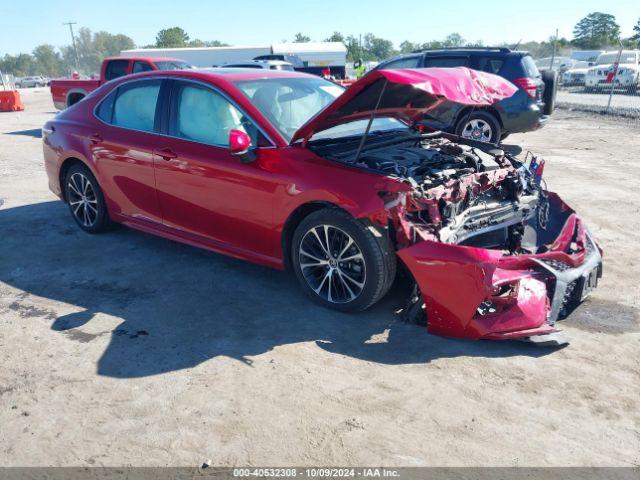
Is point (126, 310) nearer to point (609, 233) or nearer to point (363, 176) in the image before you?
point (363, 176)

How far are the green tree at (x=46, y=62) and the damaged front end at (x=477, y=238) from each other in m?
134

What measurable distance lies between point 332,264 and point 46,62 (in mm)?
146500

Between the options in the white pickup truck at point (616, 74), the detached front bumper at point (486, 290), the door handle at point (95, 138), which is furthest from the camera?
the white pickup truck at point (616, 74)

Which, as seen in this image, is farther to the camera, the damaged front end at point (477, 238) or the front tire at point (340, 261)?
the front tire at point (340, 261)

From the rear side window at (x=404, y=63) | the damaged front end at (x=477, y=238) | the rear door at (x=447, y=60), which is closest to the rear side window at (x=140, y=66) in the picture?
the rear side window at (x=404, y=63)

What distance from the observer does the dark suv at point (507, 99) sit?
9953mm

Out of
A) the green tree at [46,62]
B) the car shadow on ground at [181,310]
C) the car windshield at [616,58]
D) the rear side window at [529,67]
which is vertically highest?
the rear side window at [529,67]

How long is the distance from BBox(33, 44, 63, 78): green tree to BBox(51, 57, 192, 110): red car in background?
398 feet

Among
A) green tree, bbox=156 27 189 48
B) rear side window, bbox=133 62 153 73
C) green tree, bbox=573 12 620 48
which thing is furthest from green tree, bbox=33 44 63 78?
rear side window, bbox=133 62 153 73

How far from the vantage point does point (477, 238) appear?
441cm

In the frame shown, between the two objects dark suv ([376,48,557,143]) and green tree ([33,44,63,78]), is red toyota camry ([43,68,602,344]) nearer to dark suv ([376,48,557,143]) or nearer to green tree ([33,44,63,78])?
dark suv ([376,48,557,143])

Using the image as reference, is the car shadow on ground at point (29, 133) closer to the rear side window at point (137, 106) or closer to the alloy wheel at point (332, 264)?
the rear side window at point (137, 106)

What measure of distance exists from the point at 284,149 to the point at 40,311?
7.62ft

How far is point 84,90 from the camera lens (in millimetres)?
13992
